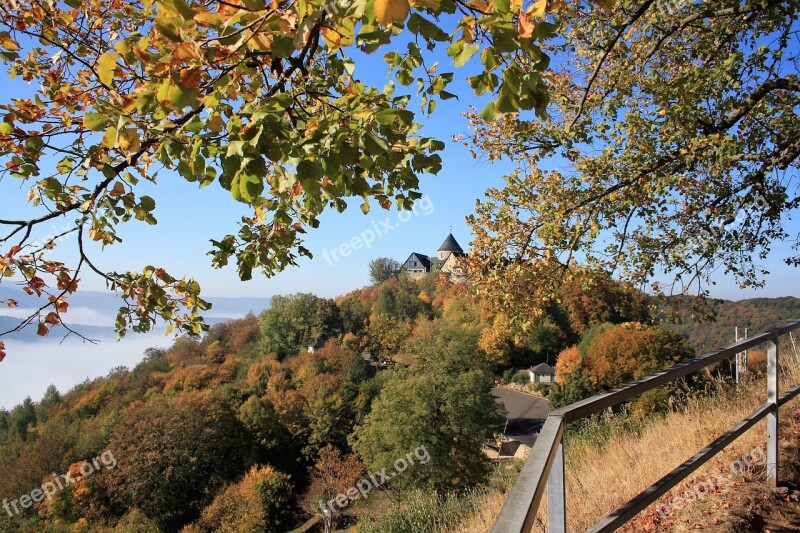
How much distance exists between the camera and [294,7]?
1.59 metres

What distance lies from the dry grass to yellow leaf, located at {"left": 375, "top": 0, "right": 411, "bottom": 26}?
10.8 ft

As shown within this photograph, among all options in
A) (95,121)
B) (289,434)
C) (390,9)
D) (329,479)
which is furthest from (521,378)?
(390,9)

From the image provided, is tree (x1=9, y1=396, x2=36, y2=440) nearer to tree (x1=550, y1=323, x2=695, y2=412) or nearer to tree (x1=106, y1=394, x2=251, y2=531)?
tree (x1=106, y1=394, x2=251, y2=531)

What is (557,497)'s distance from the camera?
143 cm

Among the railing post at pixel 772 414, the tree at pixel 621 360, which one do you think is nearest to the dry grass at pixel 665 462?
the railing post at pixel 772 414

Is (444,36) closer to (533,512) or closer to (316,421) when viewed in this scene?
(533,512)

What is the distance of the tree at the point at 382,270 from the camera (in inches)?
3243

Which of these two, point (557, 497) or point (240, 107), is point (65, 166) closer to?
point (240, 107)

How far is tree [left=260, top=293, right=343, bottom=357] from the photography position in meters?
57.8

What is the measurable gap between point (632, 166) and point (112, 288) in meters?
5.67

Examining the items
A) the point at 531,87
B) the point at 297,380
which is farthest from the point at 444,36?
the point at 297,380

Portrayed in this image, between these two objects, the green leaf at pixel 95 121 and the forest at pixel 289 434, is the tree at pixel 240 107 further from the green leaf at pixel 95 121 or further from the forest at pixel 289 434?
the forest at pixel 289 434

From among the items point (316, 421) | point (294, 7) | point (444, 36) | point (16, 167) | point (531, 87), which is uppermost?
point (16, 167)

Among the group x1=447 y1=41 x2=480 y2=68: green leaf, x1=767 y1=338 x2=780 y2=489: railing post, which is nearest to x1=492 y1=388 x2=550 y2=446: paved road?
x1=767 y1=338 x2=780 y2=489: railing post
